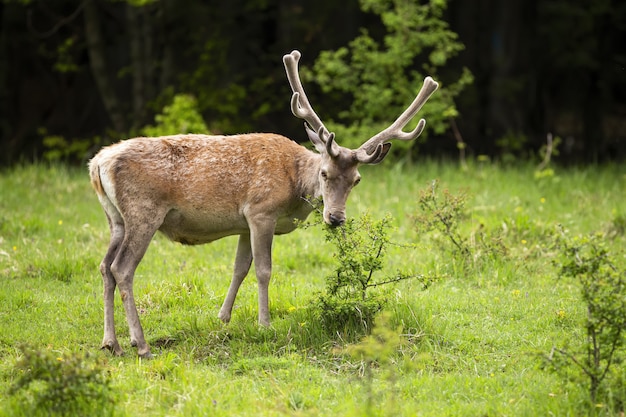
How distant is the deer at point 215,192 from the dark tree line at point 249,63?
31.7ft

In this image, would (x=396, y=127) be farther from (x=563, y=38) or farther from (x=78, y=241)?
(x=563, y=38)

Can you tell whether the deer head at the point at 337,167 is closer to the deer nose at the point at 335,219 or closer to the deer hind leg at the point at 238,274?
the deer nose at the point at 335,219

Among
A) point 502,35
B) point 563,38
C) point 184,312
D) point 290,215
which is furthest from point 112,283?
point 563,38

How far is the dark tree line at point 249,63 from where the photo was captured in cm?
1795

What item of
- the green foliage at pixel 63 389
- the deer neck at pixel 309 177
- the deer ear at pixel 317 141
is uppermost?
the deer ear at pixel 317 141

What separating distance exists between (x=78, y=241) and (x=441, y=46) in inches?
284

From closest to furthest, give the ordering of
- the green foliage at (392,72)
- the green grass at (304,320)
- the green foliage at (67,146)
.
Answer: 1. the green grass at (304,320)
2. the green foliage at (392,72)
3. the green foliage at (67,146)

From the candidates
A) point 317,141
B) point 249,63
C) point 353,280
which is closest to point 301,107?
point 317,141

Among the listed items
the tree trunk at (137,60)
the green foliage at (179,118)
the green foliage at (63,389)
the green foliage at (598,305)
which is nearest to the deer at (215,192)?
the green foliage at (63,389)

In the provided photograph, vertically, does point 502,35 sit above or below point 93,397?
above

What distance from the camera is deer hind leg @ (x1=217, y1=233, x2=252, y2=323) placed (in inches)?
292

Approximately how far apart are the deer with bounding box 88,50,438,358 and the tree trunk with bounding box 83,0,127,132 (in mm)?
11242

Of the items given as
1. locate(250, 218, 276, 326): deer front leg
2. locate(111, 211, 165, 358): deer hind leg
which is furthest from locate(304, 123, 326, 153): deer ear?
locate(111, 211, 165, 358): deer hind leg

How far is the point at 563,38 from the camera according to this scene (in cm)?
1920
